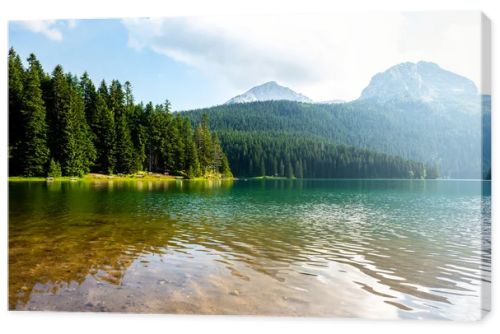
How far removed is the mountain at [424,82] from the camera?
765 centimetres

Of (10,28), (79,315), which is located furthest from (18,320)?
(10,28)

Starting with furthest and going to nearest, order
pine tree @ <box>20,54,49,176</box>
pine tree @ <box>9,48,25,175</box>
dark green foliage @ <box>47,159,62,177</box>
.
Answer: dark green foliage @ <box>47,159,62,177</box>
pine tree @ <box>20,54,49,176</box>
pine tree @ <box>9,48,25,175</box>

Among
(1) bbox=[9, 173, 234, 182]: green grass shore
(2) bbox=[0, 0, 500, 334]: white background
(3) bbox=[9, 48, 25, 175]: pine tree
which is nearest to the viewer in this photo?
(2) bbox=[0, 0, 500, 334]: white background

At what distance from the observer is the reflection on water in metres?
6.27

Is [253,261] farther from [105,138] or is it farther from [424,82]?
[105,138]

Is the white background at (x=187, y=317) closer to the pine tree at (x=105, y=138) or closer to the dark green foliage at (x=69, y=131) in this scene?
the dark green foliage at (x=69, y=131)

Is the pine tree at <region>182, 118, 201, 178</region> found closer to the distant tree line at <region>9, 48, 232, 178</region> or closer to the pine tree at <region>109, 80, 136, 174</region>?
the distant tree line at <region>9, 48, 232, 178</region>

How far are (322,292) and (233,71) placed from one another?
19.0 ft

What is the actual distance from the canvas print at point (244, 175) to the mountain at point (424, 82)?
5 cm

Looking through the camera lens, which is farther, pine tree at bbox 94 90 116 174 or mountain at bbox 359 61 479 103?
pine tree at bbox 94 90 116 174

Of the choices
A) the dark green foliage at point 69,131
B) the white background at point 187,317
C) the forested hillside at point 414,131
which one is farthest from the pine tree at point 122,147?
the white background at point 187,317

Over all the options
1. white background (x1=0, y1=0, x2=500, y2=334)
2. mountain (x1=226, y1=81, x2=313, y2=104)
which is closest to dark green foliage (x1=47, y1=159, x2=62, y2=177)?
white background (x1=0, y1=0, x2=500, y2=334)

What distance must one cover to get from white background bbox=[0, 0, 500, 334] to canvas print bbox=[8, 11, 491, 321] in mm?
160

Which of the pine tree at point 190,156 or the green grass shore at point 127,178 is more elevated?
the pine tree at point 190,156
